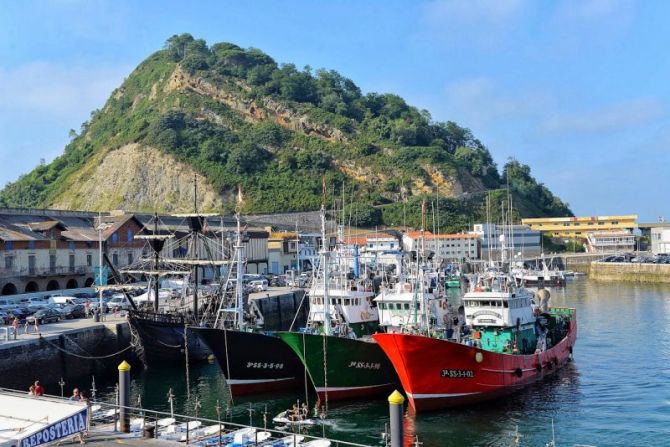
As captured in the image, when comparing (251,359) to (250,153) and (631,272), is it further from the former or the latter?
(250,153)

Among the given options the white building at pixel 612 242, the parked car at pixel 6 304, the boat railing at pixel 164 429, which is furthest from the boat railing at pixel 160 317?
the white building at pixel 612 242

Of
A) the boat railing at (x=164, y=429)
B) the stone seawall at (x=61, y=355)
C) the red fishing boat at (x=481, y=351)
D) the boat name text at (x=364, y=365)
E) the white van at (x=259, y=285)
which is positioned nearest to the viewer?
the boat railing at (x=164, y=429)

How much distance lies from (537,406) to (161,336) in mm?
23194

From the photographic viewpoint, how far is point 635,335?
55.1 m

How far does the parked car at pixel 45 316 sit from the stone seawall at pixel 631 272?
9008 cm

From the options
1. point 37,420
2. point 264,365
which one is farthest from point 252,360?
point 37,420

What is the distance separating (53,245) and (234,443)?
5068cm

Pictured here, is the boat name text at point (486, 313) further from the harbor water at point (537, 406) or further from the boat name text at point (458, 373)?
the boat name text at point (458, 373)

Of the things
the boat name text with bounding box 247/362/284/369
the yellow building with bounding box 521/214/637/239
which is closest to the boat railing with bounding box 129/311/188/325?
the boat name text with bounding box 247/362/284/369

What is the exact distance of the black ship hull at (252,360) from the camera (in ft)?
118

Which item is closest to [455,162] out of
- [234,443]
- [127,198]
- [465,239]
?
[465,239]

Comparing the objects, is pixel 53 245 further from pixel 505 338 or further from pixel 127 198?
pixel 127 198

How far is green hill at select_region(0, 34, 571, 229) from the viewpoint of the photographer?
140 metres

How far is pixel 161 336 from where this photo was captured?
45.4 meters
